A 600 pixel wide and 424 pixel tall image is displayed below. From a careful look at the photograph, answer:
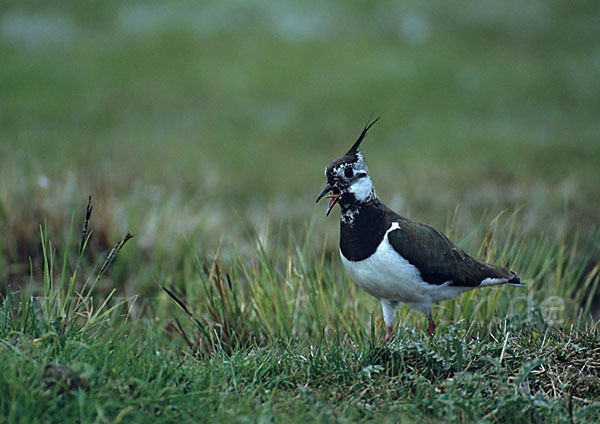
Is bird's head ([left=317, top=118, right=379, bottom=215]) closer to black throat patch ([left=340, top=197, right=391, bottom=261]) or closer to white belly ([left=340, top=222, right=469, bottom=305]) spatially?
black throat patch ([left=340, top=197, right=391, bottom=261])

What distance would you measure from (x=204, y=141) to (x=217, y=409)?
33.2ft

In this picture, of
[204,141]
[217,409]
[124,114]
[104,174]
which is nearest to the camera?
[217,409]

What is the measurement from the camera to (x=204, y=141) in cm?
1284

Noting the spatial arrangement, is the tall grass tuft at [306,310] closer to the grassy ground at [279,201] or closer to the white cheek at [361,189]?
the grassy ground at [279,201]

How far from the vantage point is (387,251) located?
3.85m

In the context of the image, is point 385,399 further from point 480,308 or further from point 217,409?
point 480,308

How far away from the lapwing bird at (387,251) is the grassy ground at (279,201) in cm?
27

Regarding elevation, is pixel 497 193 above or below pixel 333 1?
below

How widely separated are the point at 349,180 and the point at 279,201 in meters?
5.48

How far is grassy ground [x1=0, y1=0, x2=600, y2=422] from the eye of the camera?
3242 mm

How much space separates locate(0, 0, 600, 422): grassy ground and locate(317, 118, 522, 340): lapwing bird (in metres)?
0.27

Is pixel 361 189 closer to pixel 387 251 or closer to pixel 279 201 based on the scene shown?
pixel 387 251

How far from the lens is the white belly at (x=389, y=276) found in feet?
12.5

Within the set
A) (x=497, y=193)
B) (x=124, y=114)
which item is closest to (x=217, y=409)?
(x=497, y=193)
